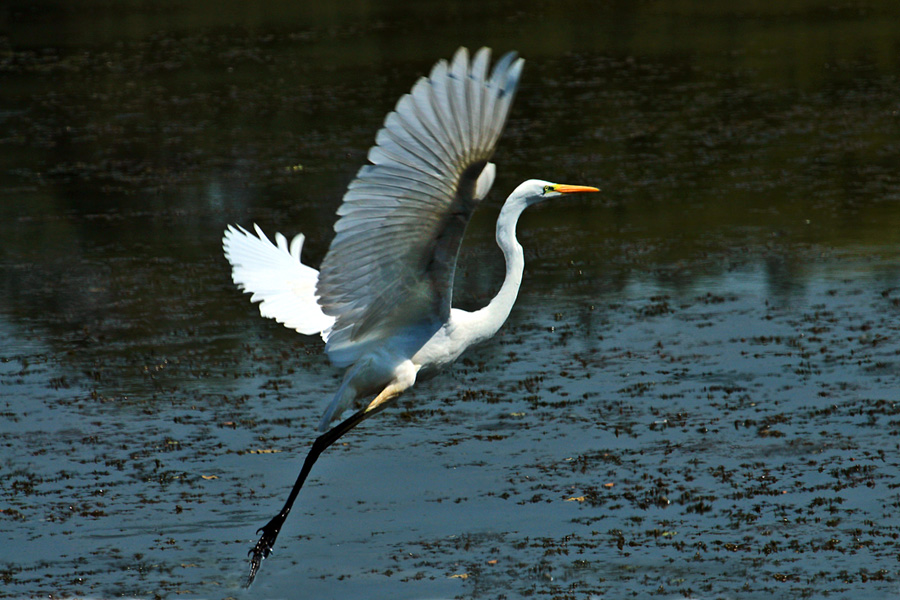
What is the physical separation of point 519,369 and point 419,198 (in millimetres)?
3703

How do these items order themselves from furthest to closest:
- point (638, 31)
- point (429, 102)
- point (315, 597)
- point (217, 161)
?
1. point (638, 31)
2. point (217, 161)
3. point (315, 597)
4. point (429, 102)

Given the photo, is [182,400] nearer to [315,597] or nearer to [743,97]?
[315,597]

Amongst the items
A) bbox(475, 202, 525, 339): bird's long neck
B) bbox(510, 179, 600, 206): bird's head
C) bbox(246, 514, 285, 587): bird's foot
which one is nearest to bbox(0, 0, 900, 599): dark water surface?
bbox(246, 514, 285, 587): bird's foot

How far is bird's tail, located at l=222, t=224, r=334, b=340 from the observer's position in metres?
5.96

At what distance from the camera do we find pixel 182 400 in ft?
24.6

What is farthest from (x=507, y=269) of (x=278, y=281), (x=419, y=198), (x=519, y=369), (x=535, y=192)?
(x=519, y=369)

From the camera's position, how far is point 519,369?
25.3ft

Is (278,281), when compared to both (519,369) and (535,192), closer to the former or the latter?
(535,192)

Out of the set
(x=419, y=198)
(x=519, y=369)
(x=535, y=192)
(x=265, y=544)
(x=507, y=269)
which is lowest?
(x=265, y=544)

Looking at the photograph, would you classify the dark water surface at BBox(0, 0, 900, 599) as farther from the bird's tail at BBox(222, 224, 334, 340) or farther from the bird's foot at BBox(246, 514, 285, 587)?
the bird's tail at BBox(222, 224, 334, 340)

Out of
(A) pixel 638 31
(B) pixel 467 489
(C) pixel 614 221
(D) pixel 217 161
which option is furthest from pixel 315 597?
(A) pixel 638 31

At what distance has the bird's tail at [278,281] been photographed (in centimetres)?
596

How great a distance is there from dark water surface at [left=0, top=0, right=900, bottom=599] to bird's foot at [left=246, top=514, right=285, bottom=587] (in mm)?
166

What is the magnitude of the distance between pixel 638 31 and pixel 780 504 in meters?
17.0
